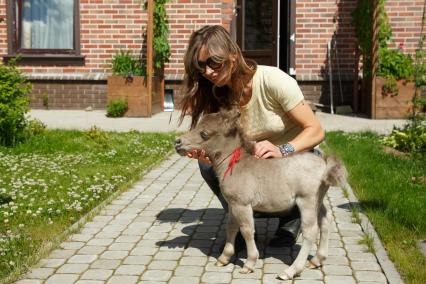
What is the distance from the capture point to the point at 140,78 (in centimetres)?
1263

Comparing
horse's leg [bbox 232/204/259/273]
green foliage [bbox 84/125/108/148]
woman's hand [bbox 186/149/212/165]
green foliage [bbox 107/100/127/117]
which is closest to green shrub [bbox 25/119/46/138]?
green foliage [bbox 84/125/108/148]

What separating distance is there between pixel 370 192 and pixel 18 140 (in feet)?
18.6

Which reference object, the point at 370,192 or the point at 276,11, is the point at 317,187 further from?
the point at 276,11

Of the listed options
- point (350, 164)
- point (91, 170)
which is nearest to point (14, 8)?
point (91, 170)

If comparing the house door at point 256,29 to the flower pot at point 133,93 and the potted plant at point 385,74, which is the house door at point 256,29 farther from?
the flower pot at point 133,93

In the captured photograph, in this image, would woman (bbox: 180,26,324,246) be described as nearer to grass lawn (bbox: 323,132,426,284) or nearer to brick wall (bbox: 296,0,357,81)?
grass lawn (bbox: 323,132,426,284)

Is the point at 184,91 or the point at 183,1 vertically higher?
the point at 183,1

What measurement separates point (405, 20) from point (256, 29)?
12.8ft

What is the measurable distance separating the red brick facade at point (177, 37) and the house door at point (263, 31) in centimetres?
118

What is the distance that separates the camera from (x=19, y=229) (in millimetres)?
5078

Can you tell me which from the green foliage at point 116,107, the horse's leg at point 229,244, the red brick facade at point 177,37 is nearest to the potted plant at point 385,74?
the red brick facade at point 177,37

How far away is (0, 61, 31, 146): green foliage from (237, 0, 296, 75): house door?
24.3ft

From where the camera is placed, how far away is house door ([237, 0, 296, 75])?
1492cm

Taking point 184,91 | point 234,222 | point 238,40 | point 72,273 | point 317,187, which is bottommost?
point 72,273
